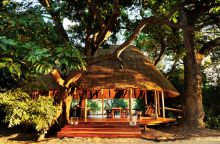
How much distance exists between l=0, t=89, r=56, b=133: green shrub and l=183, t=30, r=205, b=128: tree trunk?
8.20 metres

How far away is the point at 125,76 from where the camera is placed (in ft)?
56.2

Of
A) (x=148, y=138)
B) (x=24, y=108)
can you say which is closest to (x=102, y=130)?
(x=148, y=138)

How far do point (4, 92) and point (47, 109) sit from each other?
5.69 feet

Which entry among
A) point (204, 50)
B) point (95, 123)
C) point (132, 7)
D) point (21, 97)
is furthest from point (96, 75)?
point (204, 50)

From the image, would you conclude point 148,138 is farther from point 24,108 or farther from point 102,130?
point 24,108

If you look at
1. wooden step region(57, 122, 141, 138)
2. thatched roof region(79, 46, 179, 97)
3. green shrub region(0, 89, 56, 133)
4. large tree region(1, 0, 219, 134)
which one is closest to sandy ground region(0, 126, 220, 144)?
wooden step region(57, 122, 141, 138)

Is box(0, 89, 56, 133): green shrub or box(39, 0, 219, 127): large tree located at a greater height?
box(39, 0, 219, 127): large tree

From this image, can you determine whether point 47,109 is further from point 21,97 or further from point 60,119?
point 60,119

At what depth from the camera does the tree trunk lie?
18344mm

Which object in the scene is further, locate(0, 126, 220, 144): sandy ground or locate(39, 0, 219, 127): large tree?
locate(0, 126, 220, 144): sandy ground

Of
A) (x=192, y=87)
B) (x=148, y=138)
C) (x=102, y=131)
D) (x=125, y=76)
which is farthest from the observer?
(x=192, y=87)

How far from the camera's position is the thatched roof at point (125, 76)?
53.7ft

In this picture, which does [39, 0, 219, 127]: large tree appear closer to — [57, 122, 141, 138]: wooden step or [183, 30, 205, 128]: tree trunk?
[183, 30, 205, 128]: tree trunk

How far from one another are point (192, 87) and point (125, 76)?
412cm
